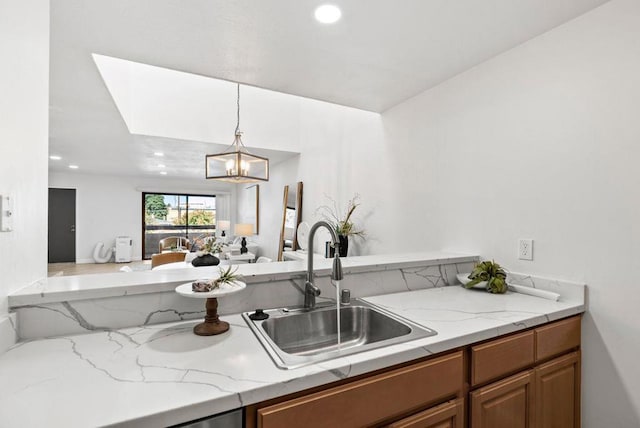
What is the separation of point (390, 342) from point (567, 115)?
Result: 1.46 m

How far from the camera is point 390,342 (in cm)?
106

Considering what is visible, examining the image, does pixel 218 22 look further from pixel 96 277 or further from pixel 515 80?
pixel 515 80

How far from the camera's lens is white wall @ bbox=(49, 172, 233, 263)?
7590 mm

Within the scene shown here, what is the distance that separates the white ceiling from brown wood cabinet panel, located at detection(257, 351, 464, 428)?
1545 mm

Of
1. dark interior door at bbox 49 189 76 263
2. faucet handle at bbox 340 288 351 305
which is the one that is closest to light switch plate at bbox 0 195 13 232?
faucet handle at bbox 340 288 351 305

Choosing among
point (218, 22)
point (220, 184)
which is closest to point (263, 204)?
point (220, 184)

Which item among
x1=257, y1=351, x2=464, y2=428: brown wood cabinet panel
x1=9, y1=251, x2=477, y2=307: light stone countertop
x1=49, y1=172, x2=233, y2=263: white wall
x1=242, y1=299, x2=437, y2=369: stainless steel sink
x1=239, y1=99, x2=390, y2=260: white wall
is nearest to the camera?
x1=257, y1=351, x2=464, y2=428: brown wood cabinet panel

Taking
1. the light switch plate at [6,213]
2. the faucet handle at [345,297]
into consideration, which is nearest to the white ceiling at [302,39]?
the light switch plate at [6,213]

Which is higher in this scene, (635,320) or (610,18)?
(610,18)

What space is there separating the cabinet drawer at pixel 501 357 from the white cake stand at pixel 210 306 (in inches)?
37.2

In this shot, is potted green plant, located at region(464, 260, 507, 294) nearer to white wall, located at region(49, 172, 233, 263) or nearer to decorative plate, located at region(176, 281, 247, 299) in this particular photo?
decorative plate, located at region(176, 281, 247, 299)

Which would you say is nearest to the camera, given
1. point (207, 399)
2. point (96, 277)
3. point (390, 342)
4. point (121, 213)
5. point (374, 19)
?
point (207, 399)

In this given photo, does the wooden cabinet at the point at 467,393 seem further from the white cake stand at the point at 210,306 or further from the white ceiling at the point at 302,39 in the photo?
the white ceiling at the point at 302,39

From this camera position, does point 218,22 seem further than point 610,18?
Yes
